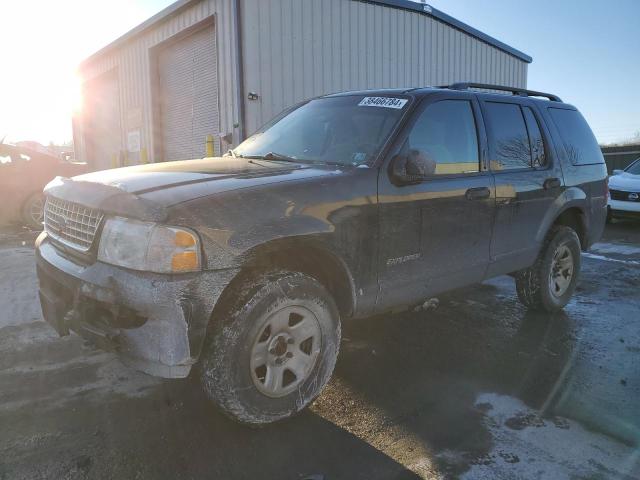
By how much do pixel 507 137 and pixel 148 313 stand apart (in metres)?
3.14

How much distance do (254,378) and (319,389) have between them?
0.47 meters

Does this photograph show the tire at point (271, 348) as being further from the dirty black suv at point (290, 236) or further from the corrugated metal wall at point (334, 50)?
the corrugated metal wall at point (334, 50)

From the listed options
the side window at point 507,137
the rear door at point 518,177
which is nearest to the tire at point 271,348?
the rear door at point 518,177

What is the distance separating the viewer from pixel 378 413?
2.85 m

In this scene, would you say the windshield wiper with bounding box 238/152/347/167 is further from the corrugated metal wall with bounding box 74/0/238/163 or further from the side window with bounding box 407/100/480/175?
the corrugated metal wall with bounding box 74/0/238/163

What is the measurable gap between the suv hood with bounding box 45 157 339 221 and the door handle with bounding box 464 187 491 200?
1.10m

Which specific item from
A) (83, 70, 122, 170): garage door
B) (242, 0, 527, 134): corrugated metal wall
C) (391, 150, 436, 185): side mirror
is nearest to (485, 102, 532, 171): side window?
(391, 150, 436, 185): side mirror

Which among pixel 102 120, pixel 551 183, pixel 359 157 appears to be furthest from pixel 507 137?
pixel 102 120

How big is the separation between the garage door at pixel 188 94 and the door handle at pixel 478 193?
7.40m

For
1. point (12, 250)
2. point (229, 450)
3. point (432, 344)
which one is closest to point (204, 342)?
point (229, 450)

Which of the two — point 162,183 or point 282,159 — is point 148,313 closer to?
point 162,183

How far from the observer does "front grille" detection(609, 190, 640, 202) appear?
10.4 meters

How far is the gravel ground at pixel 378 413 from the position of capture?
7.76 ft

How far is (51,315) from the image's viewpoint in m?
2.72
